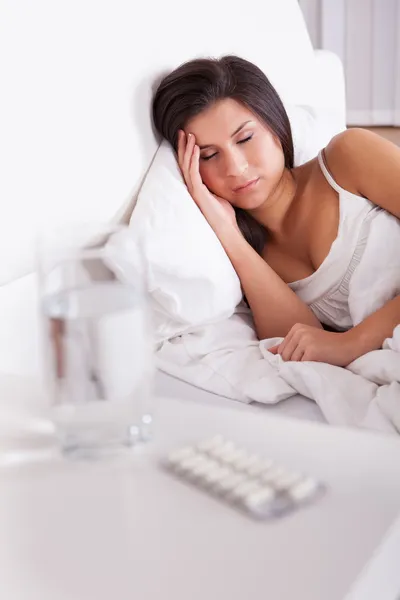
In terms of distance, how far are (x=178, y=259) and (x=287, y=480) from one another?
0.79m

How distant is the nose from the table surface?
848 millimetres

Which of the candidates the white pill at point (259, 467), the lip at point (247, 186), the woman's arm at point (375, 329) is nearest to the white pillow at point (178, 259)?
the lip at point (247, 186)

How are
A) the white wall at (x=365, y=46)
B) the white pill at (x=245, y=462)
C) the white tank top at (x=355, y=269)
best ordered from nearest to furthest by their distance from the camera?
the white pill at (x=245, y=462), the white tank top at (x=355, y=269), the white wall at (x=365, y=46)

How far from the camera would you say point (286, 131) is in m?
1.59

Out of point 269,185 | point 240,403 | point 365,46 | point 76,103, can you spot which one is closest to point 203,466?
point 240,403

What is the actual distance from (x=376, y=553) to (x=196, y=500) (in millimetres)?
136

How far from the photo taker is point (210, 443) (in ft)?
2.04

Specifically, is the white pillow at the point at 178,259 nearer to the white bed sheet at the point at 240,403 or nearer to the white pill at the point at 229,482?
the white bed sheet at the point at 240,403

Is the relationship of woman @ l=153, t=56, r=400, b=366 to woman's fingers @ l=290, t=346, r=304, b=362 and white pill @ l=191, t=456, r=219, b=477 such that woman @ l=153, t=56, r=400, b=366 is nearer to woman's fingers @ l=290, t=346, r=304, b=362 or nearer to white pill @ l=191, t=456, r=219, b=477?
woman's fingers @ l=290, t=346, r=304, b=362

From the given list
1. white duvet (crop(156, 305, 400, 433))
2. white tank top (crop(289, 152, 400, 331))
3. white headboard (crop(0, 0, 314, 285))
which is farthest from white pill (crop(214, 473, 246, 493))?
white tank top (crop(289, 152, 400, 331))

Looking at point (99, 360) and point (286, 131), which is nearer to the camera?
point (99, 360)

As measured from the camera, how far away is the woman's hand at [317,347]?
1251mm

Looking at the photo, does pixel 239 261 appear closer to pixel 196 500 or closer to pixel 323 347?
pixel 323 347

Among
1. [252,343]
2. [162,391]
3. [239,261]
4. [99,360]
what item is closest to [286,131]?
[239,261]
